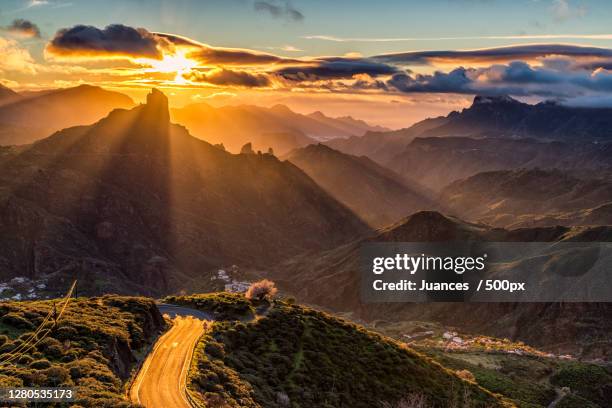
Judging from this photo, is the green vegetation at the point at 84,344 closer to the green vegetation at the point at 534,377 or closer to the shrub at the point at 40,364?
the shrub at the point at 40,364

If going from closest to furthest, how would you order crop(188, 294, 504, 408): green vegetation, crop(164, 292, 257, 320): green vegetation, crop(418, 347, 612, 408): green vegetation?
1. crop(188, 294, 504, 408): green vegetation
2. crop(164, 292, 257, 320): green vegetation
3. crop(418, 347, 612, 408): green vegetation

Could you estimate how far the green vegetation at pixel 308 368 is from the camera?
176 ft

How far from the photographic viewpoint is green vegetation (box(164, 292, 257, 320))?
75.9 m

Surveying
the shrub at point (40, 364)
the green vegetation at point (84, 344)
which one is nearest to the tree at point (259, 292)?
the green vegetation at point (84, 344)

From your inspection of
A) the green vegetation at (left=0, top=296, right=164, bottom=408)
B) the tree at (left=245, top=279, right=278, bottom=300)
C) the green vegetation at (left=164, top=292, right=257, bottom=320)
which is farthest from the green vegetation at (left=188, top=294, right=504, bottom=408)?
the green vegetation at (left=0, top=296, right=164, bottom=408)

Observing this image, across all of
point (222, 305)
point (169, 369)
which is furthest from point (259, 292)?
point (169, 369)

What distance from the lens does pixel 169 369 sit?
5181 cm

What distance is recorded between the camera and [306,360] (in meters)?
65.9

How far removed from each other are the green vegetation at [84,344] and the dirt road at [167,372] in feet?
4.73

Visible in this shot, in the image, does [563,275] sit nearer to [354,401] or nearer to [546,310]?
[546,310]

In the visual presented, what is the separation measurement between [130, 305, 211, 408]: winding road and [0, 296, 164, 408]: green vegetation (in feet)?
4.84

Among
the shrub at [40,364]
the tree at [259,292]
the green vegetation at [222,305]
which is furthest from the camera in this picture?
the tree at [259,292]

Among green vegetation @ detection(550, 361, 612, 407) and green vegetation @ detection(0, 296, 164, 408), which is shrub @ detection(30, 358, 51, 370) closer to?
green vegetation @ detection(0, 296, 164, 408)

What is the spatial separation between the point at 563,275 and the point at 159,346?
174 meters
